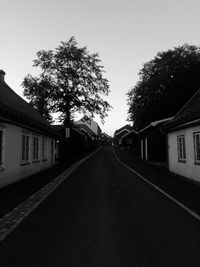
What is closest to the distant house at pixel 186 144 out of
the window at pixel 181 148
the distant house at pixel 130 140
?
the window at pixel 181 148

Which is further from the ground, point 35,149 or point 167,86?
point 167,86

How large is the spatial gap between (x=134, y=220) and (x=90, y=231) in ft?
3.89

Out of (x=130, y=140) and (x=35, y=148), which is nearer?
(x=35, y=148)

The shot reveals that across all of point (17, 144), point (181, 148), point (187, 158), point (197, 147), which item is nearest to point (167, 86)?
point (181, 148)

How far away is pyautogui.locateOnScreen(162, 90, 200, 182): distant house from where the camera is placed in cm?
1148

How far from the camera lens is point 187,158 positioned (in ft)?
41.9

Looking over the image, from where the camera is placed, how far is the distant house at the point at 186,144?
1148cm

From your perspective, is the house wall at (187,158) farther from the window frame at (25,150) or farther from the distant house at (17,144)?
the window frame at (25,150)

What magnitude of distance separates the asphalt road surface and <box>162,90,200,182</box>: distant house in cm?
490

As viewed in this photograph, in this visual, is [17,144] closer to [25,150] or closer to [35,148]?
[25,150]

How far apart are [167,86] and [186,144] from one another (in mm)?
18078

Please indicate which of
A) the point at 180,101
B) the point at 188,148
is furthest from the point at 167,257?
the point at 180,101

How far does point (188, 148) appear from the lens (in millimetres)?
12578

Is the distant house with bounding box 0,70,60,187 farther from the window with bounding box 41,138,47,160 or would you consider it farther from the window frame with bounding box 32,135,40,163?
the window with bounding box 41,138,47,160
